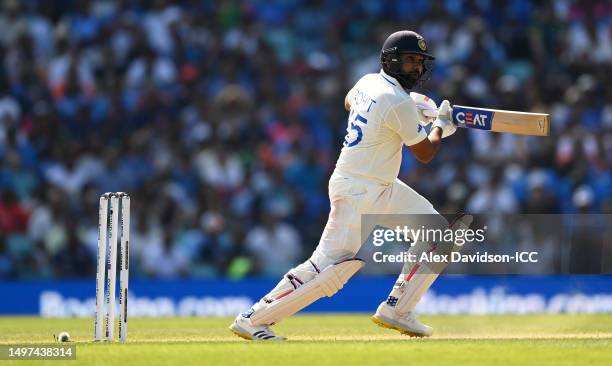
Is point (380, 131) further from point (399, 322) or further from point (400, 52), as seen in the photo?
point (399, 322)

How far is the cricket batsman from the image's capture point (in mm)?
8070

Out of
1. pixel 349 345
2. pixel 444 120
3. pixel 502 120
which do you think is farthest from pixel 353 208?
pixel 502 120

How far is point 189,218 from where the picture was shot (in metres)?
14.3

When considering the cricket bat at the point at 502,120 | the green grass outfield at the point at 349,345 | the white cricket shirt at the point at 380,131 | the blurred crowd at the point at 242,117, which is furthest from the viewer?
the blurred crowd at the point at 242,117

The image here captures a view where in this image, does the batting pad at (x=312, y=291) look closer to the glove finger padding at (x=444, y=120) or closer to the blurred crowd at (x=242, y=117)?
the glove finger padding at (x=444, y=120)

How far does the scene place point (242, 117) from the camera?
15.4 meters

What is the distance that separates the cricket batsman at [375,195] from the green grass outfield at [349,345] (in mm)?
254

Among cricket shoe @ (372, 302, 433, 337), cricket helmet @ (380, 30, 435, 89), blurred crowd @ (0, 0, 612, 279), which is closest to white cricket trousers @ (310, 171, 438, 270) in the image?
cricket shoe @ (372, 302, 433, 337)

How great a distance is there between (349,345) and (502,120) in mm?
1936

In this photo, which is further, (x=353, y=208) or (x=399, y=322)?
(x=399, y=322)

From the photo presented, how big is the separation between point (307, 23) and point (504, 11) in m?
2.63

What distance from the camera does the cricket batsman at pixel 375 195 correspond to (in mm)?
8070

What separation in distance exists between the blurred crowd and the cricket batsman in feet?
18.8

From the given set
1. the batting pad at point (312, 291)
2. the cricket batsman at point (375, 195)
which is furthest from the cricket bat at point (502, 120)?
the batting pad at point (312, 291)
